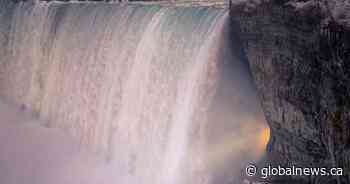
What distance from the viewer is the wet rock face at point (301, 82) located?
5715mm

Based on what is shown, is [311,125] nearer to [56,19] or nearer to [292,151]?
[292,151]

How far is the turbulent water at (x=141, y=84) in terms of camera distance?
346 inches

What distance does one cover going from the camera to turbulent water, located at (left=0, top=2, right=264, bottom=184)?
346 inches

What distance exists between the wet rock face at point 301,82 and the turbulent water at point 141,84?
82cm

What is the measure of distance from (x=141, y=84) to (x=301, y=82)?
16.7ft

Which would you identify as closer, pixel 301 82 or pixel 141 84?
pixel 301 82

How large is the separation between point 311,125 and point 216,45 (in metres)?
2.65

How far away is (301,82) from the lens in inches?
262

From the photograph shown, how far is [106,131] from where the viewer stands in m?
12.3

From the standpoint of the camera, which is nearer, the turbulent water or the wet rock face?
the wet rock face

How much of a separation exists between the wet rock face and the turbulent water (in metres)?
0.82

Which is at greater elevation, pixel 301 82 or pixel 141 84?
pixel 301 82

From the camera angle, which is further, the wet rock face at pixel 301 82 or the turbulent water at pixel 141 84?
the turbulent water at pixel 141 84

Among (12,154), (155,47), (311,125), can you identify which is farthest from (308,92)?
(12,154)
